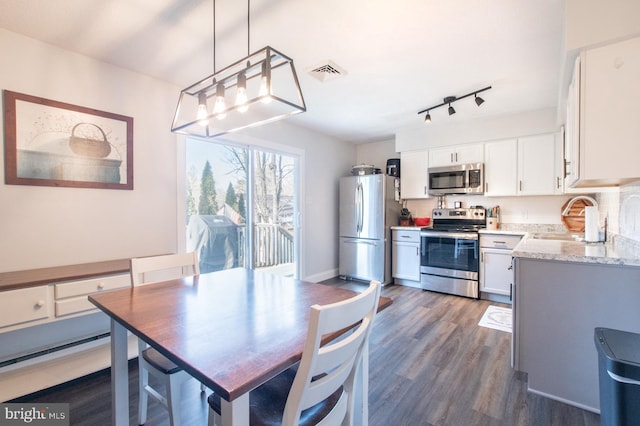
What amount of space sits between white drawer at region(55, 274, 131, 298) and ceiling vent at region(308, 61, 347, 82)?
7.40ft

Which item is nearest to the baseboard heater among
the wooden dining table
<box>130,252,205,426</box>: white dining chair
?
<box>130,252,205,426</box>: white dining chair

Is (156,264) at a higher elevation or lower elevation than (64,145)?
lower

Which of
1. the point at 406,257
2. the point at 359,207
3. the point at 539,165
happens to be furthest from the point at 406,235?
the point at 539,165

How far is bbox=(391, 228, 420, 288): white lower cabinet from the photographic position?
14.1 ft

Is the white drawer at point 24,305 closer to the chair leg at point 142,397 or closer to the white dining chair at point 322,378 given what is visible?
the chair leg at point 142,397

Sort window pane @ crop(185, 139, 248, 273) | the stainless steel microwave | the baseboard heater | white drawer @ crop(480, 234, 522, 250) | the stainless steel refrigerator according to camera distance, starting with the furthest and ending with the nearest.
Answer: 1. the stainless steel refrigerator
2. the stainless steel microwave
3. white drawer @ crop(480, 234, 522, 250)
4. window pane @ crop(185, 139, 248, 273)
5. the baseboard heater

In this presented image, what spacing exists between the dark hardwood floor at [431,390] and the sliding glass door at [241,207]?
1.40m

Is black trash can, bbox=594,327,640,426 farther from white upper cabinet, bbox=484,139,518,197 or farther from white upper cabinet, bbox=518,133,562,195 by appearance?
white upper cabinet, bbox=484,139,518,197

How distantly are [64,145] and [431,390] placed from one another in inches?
127

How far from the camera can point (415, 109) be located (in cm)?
362

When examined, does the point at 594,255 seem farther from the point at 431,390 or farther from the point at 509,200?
the point at 509,200

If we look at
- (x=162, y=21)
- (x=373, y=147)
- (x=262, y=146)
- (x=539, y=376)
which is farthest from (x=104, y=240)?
(x=373, y=147)

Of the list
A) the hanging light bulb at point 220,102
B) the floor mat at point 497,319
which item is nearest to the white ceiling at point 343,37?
the hanging light bulb at point 220,102

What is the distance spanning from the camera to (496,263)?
3.67 meters
